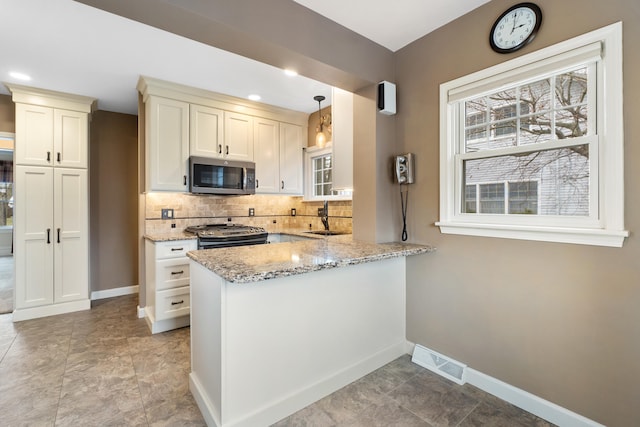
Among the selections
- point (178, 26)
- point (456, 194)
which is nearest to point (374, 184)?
point (456, 194)

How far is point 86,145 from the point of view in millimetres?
3553

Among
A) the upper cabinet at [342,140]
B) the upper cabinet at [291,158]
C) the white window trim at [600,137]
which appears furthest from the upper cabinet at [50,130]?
the white window trim at [600,137]

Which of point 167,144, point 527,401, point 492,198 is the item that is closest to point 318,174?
point 167,144

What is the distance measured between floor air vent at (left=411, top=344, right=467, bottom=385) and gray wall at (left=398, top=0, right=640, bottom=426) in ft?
0.18

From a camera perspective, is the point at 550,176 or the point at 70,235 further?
the point at 70,235

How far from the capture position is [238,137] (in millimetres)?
3707

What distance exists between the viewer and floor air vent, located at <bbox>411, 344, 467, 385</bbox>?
6.81ft

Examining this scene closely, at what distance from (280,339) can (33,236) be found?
3.39 m

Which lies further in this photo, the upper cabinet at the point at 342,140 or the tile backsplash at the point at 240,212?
the tile backsplash at the point at 240,212

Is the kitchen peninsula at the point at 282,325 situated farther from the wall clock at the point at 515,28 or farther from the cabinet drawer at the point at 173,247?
the wall clock at the point at 515,28

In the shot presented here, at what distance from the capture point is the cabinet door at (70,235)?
3.43 metres

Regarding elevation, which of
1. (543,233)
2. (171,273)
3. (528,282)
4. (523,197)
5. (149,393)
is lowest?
(149,393)

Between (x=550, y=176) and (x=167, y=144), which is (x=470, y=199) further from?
(x=167, y=144)

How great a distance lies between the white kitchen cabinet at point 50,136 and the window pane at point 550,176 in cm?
425
